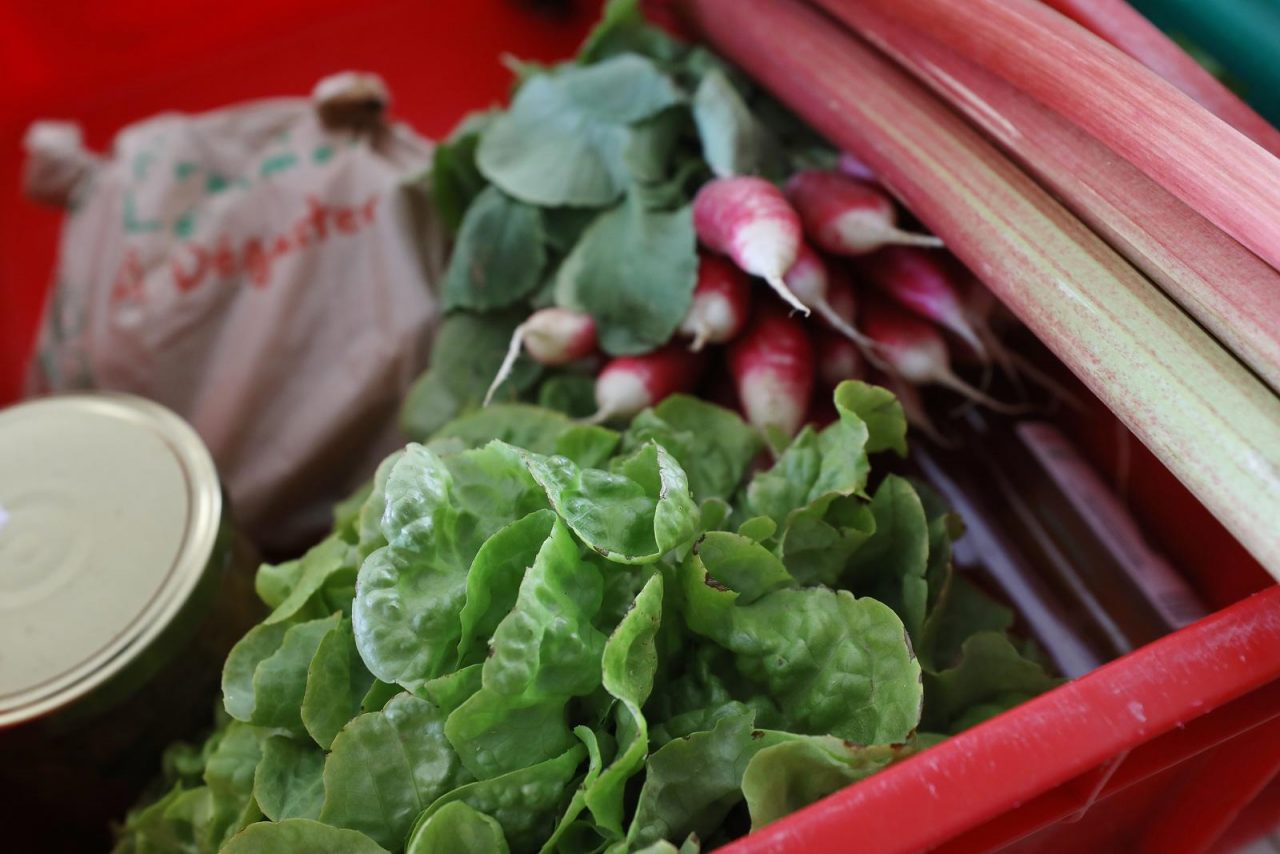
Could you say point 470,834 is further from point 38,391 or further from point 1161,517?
point 38,391

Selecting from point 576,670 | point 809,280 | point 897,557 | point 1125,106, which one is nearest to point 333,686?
point 576,670

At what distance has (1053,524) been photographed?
34.5 inches

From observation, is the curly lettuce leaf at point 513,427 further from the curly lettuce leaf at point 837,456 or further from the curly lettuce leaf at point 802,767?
the curly lettuce leaf at point 802,767

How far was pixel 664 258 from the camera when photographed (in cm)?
83

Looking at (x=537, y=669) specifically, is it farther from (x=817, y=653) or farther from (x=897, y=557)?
(x=897, y=557)

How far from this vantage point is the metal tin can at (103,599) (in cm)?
70

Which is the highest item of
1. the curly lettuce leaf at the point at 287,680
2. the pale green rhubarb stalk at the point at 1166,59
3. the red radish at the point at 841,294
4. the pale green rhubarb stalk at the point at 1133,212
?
the pale green rhubarb stalk at the point at 1166,59

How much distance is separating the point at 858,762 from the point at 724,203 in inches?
18.2

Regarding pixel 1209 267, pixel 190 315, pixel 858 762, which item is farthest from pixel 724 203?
pixel 190 315

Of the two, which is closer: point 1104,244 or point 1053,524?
point 1104,244

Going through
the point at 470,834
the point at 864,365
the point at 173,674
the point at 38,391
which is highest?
the point at 864,365

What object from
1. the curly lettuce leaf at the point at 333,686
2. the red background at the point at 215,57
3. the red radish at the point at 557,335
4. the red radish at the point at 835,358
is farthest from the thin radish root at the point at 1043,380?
the red background at the point at 215,57

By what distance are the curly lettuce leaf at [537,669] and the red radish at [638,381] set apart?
298mm

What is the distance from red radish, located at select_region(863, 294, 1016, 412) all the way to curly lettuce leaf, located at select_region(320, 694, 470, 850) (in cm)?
48
